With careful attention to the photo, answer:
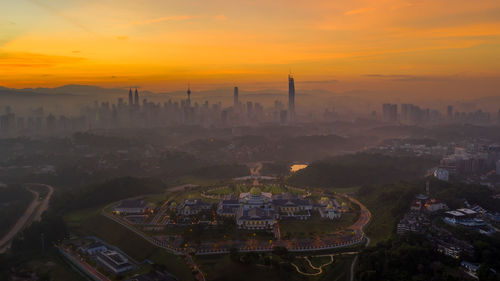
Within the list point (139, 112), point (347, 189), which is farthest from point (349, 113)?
point (347, 189)

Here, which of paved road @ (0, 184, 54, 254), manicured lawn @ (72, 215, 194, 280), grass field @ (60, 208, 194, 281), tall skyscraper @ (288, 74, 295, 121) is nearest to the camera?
manicured lawn @ (72, 215, 194, 280)

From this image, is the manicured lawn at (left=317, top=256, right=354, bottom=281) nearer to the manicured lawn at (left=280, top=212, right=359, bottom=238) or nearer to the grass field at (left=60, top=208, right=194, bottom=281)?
the manicured lawn at (left=280, top=212, right=359, bottom=238)

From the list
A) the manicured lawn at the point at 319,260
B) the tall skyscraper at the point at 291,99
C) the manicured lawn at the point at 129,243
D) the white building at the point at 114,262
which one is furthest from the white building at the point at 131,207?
the tall skyscraper at the point at 291,99

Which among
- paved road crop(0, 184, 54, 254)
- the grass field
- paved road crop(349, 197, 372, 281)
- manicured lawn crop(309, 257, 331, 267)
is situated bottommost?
paved road crop(0, 184, 54, 254)

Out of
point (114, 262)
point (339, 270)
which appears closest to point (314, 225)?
point (339, 270)

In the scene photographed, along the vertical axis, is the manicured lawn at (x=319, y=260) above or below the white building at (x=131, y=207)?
below

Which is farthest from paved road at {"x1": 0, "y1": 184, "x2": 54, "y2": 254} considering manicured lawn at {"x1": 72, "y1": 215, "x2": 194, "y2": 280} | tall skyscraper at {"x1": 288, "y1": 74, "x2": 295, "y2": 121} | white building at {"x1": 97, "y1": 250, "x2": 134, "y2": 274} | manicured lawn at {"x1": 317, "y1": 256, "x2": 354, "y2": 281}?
tall skyscraper at {"x1": 288, "y1": 74, "x2": 295, "y2": 121}

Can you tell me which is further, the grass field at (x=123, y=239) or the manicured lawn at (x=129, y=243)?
the grass field at (x=123, y=239)

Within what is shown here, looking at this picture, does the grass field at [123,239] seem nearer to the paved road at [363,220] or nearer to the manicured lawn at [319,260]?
the manicured lawn at [319,260]

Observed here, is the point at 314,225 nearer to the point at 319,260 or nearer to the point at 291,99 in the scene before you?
the point at 319,260
